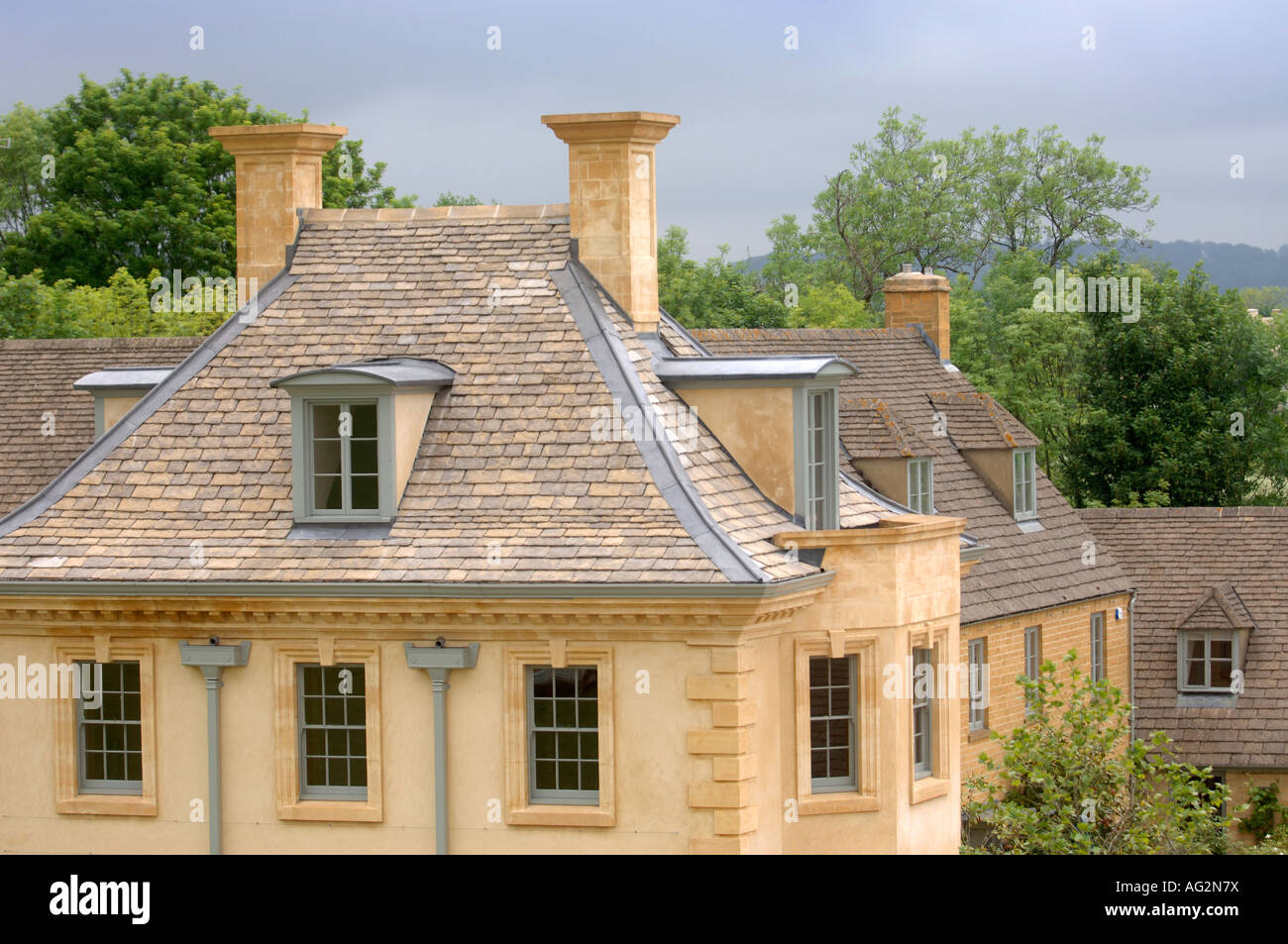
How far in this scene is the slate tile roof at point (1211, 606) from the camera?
41.5 meters

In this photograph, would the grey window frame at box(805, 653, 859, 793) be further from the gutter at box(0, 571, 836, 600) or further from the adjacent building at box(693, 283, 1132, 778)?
the adjacent building at box(693, 283, 1132, 778)

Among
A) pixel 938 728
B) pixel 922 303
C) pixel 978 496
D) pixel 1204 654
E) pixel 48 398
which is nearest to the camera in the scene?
pixel 938 728

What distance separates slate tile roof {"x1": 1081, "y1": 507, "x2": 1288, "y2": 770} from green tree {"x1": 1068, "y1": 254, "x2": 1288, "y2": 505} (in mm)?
9850

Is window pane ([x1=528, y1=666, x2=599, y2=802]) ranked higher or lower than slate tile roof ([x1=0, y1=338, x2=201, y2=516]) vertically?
lower

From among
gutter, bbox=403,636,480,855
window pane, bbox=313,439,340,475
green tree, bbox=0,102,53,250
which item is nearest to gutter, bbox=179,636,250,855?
gutter, bbox=403,636,480,855

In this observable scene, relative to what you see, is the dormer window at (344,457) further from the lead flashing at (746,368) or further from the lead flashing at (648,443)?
the lead flashing at (746,368)

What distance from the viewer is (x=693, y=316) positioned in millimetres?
69625

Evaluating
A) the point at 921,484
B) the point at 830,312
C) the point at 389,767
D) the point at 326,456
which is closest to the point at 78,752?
the point at 389,767

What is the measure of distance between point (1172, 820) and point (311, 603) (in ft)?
37.3

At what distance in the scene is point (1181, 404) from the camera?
2240 inches

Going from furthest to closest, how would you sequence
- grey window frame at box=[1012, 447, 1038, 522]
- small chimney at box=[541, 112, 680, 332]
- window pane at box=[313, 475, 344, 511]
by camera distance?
grey window frame at box=[1012, 447, 1038, 522]
small chimney at box=[541, 112, 680, 332]
window pane at box=[313, 475, 344, 511]

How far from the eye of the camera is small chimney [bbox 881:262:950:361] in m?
45.7

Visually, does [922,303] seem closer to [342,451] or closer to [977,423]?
[977,423]

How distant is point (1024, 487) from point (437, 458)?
20.9 meters
